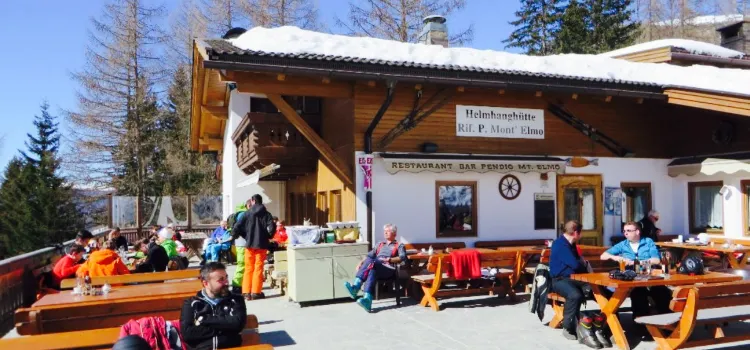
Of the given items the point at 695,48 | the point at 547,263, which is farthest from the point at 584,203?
the point at 695,48

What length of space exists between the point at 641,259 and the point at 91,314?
6046 mm

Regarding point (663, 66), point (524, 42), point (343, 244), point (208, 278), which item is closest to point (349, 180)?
point (343, 244)

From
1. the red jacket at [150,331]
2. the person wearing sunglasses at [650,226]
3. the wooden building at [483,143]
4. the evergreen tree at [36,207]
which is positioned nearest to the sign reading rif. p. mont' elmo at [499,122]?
the wooden building at [483,143]

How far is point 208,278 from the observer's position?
14.9ft

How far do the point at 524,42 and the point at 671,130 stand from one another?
88.5ft

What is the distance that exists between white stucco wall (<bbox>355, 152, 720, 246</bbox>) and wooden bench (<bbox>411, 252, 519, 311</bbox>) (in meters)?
1.82

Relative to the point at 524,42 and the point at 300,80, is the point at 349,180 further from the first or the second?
the point at 524,42

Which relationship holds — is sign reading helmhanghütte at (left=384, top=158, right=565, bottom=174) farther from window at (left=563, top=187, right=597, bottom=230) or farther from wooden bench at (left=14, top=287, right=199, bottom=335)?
wooden bench at (left=14, top=287, right=199, bottom=335)

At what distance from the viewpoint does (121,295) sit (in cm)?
616

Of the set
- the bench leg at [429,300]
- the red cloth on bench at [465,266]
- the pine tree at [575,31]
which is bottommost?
the bench leg at [429,300]

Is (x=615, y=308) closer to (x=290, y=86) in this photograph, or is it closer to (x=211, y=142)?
(x=290, y=86)

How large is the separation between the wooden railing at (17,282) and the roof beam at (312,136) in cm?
413

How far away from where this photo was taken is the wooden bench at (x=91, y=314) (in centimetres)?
532

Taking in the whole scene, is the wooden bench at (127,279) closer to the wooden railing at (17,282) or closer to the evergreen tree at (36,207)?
the wooden railing at (17,282)
